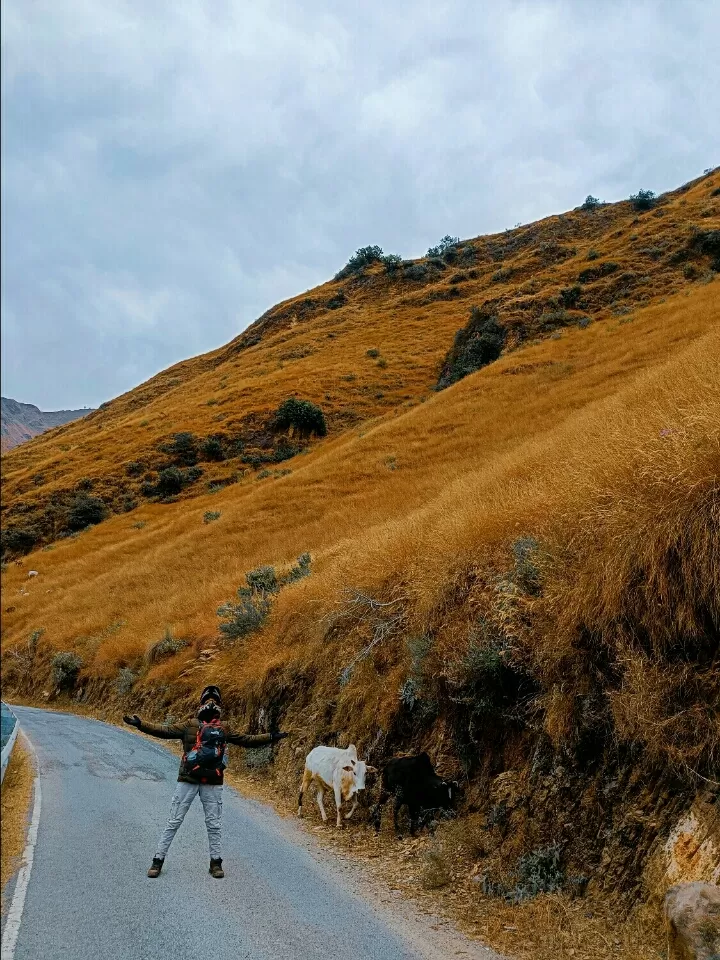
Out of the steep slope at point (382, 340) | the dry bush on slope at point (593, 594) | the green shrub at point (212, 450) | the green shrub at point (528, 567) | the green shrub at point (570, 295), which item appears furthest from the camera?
the green shrub at point (212, 450)

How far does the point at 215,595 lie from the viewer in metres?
20.4

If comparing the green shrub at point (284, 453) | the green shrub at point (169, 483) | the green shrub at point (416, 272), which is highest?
the green shrub at point (416, 272)

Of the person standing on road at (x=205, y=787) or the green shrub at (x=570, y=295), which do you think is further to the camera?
the green shrub at (x=570, y=295)

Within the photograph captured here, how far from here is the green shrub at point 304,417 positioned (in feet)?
176

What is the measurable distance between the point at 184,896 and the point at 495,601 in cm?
433

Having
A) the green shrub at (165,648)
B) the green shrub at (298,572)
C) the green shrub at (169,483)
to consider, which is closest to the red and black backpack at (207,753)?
the green shrub at (298,572)

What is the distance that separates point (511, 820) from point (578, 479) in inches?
161

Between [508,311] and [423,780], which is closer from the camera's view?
[423,780]

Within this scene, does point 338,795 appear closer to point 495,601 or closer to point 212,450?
point 495,601

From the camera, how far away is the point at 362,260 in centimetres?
11331

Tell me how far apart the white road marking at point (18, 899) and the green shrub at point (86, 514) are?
44.3 metres

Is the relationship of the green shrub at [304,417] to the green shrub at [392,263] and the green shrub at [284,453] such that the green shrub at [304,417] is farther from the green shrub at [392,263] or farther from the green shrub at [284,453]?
the green shrub at [392,263]

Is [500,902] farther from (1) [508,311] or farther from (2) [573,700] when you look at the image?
(1) [508,311]

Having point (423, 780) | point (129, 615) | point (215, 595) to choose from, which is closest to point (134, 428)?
point (129, 615)
